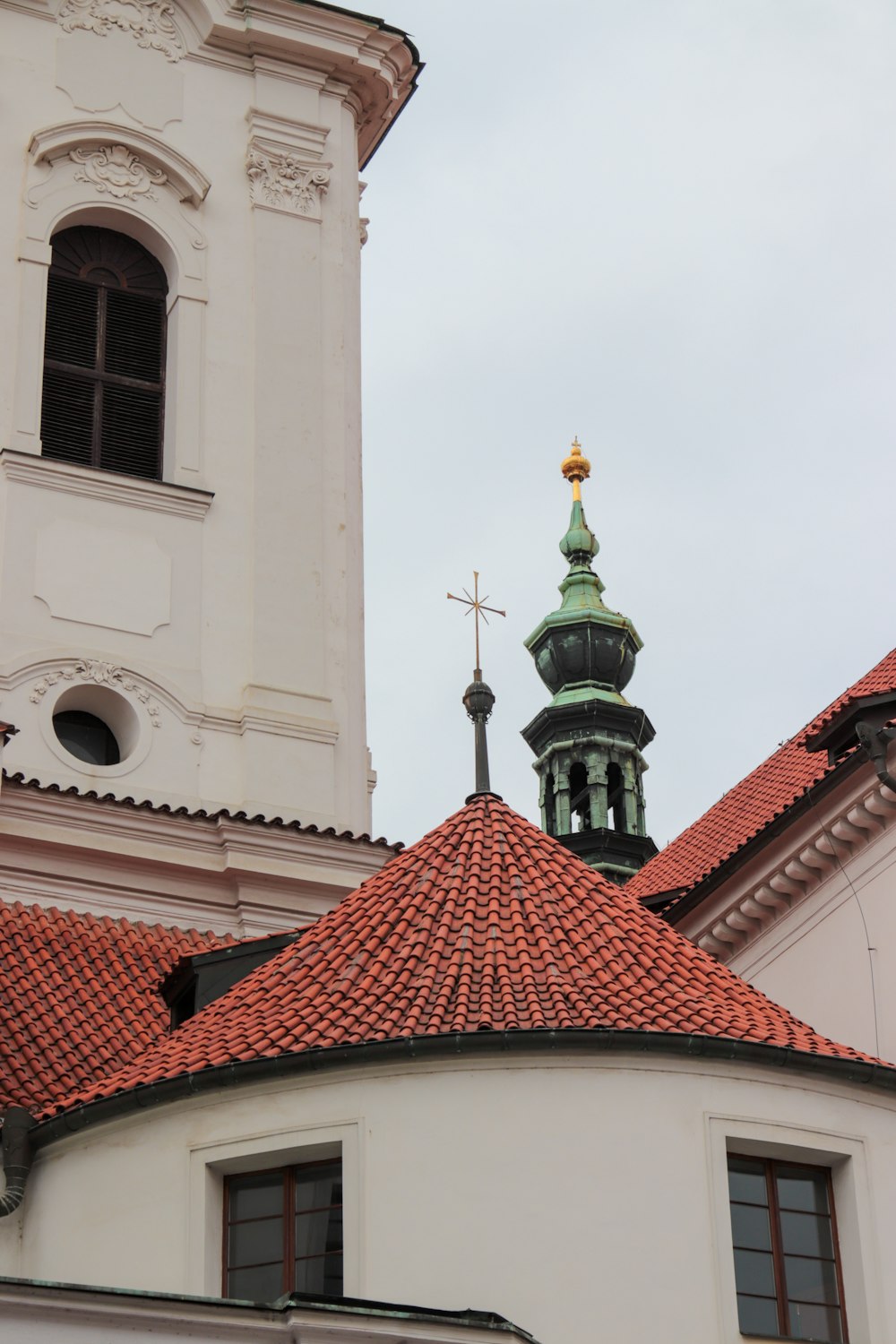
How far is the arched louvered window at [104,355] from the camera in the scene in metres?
25.2

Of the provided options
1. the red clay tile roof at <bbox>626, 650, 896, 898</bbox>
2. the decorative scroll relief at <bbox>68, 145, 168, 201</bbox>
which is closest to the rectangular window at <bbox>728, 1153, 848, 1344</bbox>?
the red clay tile roof at <bbox>626, 650, 896, 898</bbox>

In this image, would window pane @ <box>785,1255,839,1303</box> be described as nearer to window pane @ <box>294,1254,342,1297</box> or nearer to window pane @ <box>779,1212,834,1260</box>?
window pane @ <box>779,1212,834,1260</box>

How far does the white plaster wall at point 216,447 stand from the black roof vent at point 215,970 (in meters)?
4.44

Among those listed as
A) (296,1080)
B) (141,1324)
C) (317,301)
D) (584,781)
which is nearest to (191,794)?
(317,301)

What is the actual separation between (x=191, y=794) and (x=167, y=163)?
678cm

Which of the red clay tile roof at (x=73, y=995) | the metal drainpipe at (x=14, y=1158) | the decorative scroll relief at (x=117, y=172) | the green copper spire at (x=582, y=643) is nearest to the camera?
the metal drainpipe at (x=14, y=1158)

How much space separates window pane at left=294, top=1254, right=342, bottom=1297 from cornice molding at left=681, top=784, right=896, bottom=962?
6798mm

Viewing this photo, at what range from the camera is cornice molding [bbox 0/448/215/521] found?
79.8ft

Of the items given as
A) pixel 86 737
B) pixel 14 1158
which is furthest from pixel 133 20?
pixel 14 1158

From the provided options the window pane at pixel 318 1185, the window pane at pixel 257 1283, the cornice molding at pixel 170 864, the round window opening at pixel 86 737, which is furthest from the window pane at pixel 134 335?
the window pane at pixel 257 1283

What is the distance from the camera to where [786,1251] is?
15438 millimetres

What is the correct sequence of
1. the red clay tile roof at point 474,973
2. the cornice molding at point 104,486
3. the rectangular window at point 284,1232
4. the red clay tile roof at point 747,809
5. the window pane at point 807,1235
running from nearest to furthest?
the rectangular window at point 284,1232 → the window pane at point 807,1235 → the red clay tile roof at point 474,973 → the red clay tile roof at point 747,809 → the cornice molding at point 104,486

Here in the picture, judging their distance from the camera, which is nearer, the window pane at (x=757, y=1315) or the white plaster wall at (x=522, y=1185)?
the white plaster wall at (x=522, y=1185)

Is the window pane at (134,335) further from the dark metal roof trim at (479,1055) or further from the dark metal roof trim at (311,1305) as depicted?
the dark metal roof trim at (311,1305)
